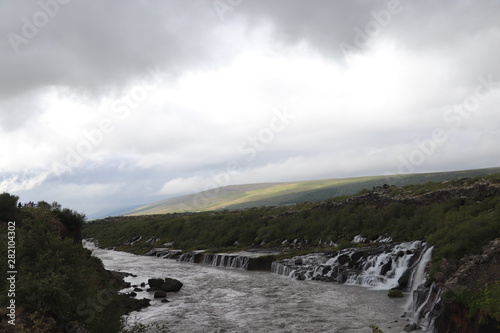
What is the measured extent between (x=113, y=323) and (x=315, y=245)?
3825cm

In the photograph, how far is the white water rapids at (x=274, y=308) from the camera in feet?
68.7

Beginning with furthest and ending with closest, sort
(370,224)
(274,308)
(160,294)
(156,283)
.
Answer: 1. (370,224)
2. (156,283)
3. (160,294)
4. (274,308)

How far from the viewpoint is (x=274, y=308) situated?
25.5m

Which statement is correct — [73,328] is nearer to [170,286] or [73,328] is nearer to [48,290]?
[48,290]

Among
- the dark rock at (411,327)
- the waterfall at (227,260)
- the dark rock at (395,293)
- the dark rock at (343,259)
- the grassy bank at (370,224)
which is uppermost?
the grassy bank at (370,224)

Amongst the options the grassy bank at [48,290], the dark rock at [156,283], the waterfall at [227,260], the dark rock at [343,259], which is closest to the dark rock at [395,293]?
the dark rock at [343,259]

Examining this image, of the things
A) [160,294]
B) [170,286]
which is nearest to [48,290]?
[160,294]

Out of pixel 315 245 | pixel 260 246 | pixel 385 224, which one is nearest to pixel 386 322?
pixel 385 224

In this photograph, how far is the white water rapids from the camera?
824 inches

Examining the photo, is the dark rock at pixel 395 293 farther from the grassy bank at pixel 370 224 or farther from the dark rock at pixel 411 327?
the dark rock at pixel 411 327

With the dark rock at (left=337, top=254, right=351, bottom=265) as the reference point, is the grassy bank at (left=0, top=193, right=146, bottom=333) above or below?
above

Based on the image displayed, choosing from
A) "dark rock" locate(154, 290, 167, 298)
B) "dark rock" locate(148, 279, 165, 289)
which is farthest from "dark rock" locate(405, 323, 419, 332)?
"dark rock" locate(148, 279, 165, 289)

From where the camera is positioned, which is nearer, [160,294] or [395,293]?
[395,293]

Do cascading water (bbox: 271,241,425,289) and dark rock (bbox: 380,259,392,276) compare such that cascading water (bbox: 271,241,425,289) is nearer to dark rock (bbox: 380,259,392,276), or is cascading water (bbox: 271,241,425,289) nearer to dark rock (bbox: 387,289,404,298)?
dark rock (bbox: 380,259,392,276)
